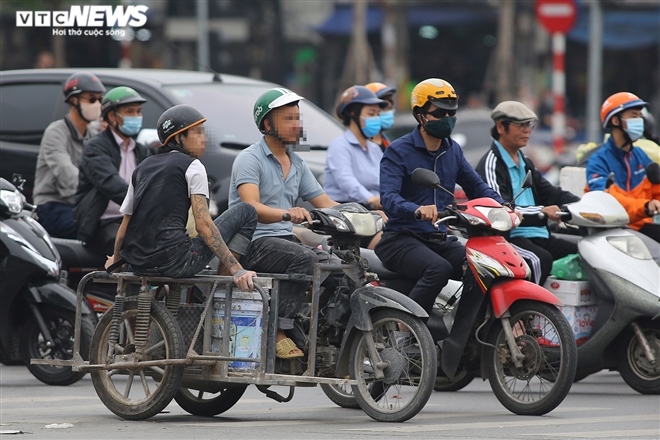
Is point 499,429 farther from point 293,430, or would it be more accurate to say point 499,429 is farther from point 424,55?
point 424,55

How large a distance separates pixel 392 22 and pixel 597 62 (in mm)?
11431

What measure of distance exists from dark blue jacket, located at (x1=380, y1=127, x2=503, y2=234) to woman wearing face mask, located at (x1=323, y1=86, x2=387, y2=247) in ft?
6.54

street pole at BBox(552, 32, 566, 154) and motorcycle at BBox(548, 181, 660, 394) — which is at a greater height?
street pole at BBox(552, 32, 566, 154)

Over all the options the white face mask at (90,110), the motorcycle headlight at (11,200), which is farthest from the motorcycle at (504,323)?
the white face mask at (90,110)

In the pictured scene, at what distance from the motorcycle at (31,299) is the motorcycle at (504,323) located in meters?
2.89

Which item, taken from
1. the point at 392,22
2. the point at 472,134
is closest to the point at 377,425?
the point at 472,134

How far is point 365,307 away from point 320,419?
841mm

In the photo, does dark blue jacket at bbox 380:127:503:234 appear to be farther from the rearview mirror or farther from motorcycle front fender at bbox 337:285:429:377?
the rearview mirror

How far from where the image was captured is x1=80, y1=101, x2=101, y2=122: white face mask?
1143 cm

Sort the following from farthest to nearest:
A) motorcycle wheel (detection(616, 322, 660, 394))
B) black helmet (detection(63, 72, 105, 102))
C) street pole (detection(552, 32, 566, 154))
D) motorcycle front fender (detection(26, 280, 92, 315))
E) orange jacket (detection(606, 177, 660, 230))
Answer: street pole (detection(552, 32, 566, 154)), black helmet (detection(63, 72, 105, 102)), orange jacket (detection(606, 177, 660, 230)), motorcycle front fender (detection(26, 280, 92, 315)), motorcycle wheel (detection(616, 322, 660, 394))

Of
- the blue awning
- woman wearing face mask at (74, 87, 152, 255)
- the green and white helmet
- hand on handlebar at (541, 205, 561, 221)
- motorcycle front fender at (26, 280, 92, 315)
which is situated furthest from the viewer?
Result: the blue awning

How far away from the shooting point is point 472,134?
75.8ft

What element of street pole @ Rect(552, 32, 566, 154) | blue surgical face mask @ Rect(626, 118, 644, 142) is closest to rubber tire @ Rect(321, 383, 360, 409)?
blue surgical face mask @ Rect(626, 118, 644, 142)

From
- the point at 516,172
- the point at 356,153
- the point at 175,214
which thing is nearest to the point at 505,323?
the point at 516,172
